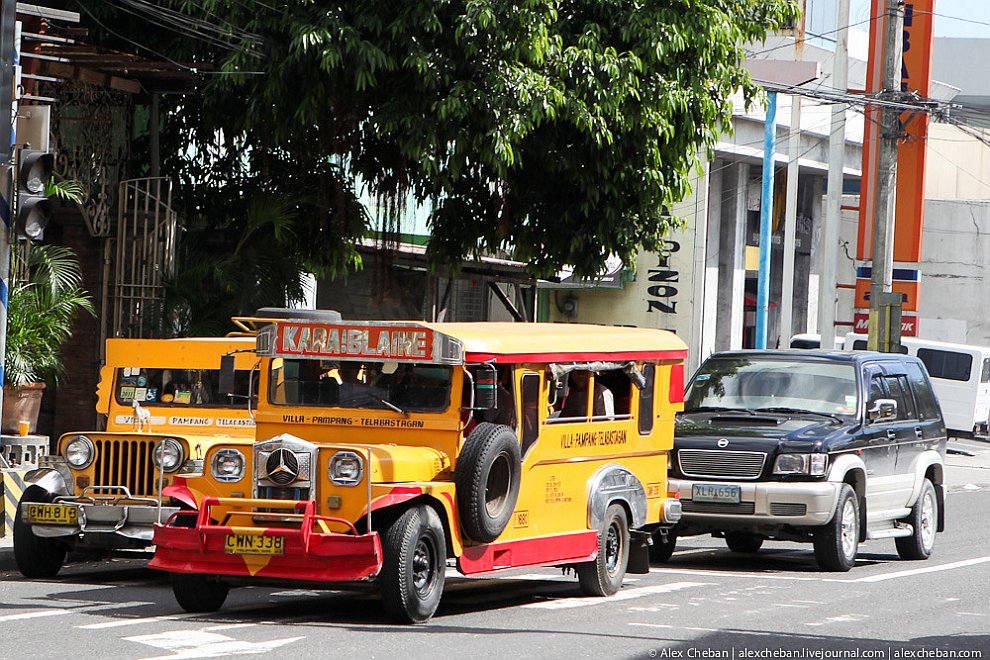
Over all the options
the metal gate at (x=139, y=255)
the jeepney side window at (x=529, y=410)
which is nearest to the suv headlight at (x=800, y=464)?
the jeepney side window at (x=529, y=410)

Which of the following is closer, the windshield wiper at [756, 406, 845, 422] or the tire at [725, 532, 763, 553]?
the windshield wiper at [756, 406, 845, 422]

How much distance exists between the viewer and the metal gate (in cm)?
1852

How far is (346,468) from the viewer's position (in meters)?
9.56

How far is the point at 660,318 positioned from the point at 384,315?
12.7 m

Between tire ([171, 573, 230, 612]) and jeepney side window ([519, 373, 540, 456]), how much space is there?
234 cm

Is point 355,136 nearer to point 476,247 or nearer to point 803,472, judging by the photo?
point 476,247

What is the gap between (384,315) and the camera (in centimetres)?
2573

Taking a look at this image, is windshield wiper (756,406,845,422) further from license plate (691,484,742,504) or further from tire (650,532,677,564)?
tire (650,532,677,564)

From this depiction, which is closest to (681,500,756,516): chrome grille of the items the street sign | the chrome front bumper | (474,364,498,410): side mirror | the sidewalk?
the chrome front bumper

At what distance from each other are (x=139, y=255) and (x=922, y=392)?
31.4ft

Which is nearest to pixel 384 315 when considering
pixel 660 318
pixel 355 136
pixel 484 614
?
pixel 355 136

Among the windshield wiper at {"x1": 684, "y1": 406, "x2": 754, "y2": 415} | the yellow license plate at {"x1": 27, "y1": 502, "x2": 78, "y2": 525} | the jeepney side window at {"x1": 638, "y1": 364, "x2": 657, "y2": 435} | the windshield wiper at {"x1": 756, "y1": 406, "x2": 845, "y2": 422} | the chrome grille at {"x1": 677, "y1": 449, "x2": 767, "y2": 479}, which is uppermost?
the jeepney side window at {"x1": 638, "y1": 364, "x2": 657, "y2": 435}

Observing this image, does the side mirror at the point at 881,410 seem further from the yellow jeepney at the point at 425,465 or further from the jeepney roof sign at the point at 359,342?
the jeepney roof sign at the point at 359,342

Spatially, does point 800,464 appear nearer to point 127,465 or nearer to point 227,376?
point 227,376
